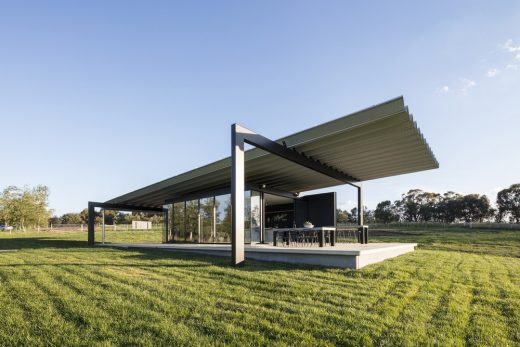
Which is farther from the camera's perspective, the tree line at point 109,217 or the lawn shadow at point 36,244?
the tree line at point 109,217

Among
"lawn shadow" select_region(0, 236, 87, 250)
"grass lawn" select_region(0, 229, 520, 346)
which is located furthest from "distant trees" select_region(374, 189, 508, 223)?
"grass lawn" select_region(0, 229, 520, 346)

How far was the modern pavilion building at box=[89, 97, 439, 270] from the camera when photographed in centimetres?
701

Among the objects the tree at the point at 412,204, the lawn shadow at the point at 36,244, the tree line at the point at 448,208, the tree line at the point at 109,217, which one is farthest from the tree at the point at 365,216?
the lawn shadow at the point at 36,244

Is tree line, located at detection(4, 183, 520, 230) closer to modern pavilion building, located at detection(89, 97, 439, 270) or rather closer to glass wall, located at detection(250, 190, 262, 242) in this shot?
modern pavilion building, located at detection(89, 97, 439, 270)

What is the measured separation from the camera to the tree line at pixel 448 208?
49.0m

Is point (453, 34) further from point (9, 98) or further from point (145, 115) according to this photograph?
point (9, 98)

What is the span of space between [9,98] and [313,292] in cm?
1305

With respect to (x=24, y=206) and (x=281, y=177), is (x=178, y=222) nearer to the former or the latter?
(x=281, y=177)

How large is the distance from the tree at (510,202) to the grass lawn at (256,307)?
53.5 m

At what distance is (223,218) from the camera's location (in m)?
14.3

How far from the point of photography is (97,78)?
12.2m

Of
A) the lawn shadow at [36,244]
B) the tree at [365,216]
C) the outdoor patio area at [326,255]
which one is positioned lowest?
the tree at [365,216]

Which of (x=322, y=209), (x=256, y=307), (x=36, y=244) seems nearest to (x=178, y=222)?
(x=36, y=244)

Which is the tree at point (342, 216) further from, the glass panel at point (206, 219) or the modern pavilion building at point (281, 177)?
the glass panel at point (206, 219)
